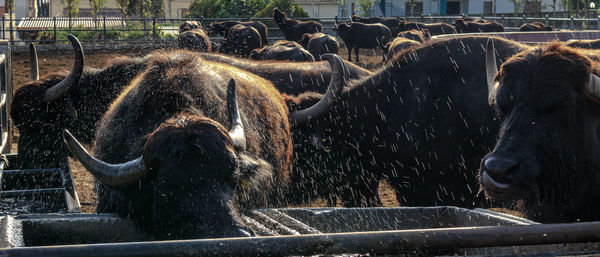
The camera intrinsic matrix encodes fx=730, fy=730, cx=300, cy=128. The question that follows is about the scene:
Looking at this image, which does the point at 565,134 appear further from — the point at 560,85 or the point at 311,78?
the point at 311,78

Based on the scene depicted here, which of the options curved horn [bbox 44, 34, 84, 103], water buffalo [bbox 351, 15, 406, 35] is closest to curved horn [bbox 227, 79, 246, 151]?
curved horn [bbox 44, 34, 84, 103]

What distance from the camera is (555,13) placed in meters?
41.5

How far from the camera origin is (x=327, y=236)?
87.2 inches

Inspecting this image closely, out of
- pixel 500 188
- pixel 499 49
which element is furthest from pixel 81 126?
pixel 500 188

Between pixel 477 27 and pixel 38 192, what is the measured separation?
26225mm

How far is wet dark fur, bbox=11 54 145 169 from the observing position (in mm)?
6234

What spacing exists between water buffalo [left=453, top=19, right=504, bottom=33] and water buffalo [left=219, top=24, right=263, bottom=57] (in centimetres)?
1162

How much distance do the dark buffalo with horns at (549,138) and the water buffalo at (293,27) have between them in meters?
26.7

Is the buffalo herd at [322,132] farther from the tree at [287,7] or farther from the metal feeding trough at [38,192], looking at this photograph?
the tree at [287,7]

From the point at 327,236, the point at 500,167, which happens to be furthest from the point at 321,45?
the point at 327,236

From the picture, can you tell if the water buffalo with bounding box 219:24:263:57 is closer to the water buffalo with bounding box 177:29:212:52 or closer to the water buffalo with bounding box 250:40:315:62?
the water buffalo with bounding box 177:29:212:52

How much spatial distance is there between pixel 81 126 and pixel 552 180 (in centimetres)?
410

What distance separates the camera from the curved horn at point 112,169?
3.31 meters

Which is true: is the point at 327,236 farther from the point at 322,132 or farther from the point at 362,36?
the point at 362,36
